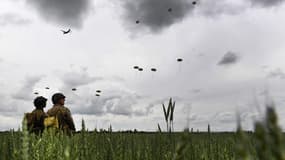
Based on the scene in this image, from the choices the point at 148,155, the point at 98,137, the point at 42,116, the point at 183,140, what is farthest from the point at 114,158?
the point at 42,116

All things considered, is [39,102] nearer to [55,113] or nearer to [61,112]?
[55,113]

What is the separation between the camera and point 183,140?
25.4 inches

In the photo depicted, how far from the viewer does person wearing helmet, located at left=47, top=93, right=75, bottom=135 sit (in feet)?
33.1

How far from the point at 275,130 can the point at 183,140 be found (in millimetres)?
273

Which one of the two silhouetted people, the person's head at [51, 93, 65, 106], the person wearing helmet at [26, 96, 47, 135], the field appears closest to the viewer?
the field

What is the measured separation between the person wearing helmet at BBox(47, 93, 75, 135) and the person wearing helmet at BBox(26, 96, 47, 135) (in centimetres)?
26

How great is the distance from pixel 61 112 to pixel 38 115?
0.60m

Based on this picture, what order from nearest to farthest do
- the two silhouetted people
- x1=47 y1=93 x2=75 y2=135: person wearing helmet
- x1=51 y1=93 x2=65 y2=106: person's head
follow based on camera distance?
1. the two silhouetted people
2. x1=47 y1=93 x2=75 y2=135: person wearing helmet
3. x1=51 y1=93 x2=65 y2=106: person's head

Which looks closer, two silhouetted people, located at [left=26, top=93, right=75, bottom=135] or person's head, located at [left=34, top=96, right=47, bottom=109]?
two silhouetted people, located at [left=26, top=93, right=75, bottom=135]

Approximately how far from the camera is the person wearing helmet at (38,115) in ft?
31.8

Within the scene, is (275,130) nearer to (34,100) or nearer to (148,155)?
(148,155)

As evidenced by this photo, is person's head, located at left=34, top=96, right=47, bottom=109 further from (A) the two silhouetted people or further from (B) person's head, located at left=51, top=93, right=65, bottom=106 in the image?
(B) person's head, located at left=51, top=93, right=65, bottom=106

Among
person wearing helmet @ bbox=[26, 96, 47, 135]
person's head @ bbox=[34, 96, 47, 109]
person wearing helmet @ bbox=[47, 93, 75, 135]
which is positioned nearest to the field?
person wearing helmet @ bbox=[26, 96, 47, 135]

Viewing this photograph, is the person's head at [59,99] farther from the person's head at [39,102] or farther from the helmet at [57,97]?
the person's head at [39,102]
